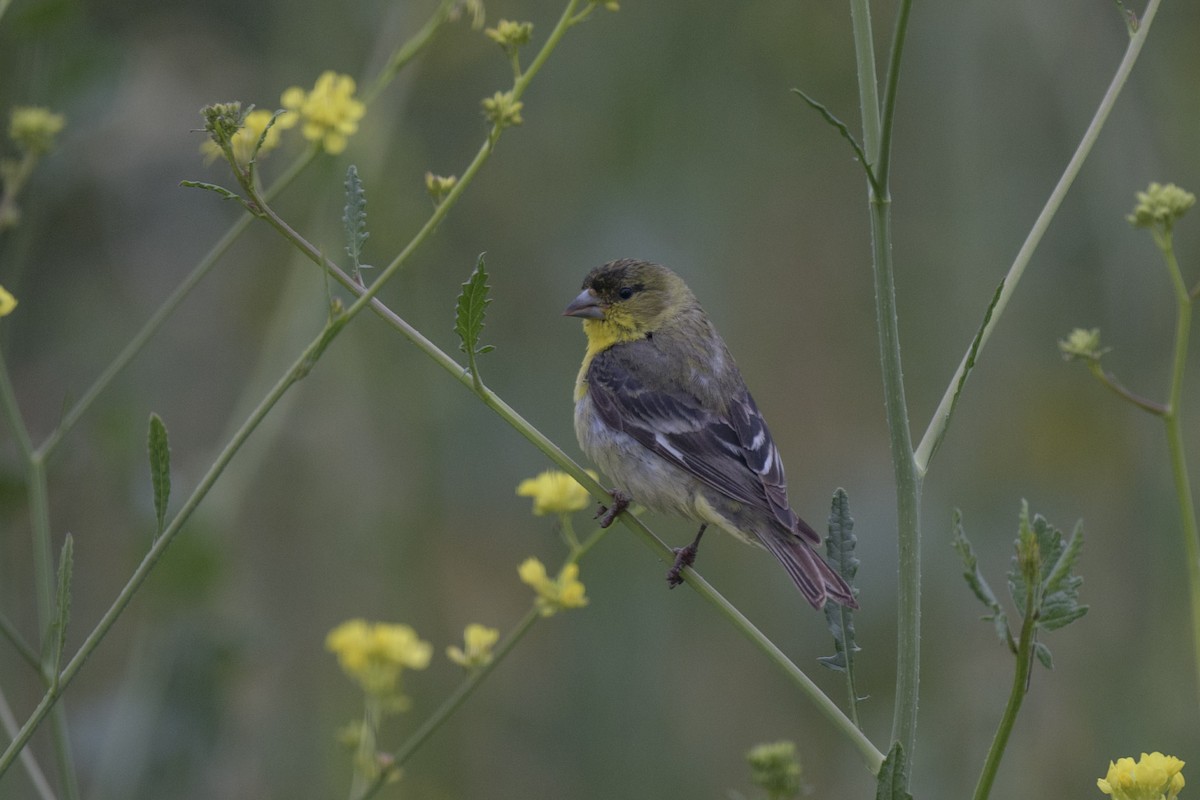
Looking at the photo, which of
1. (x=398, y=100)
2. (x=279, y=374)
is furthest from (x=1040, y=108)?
(x=279, y=374)

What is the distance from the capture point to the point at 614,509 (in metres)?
2.62

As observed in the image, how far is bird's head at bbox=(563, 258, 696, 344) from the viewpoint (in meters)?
4.15

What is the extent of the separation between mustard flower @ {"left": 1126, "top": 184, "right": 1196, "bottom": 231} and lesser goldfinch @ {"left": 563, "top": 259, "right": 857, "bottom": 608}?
0.99 meters

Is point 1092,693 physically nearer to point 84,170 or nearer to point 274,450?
point 274,450

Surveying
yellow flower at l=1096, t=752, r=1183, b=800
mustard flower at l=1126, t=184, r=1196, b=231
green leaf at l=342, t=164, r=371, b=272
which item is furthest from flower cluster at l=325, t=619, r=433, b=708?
mustard flower at l=1126, t=184, r=1196, b=231

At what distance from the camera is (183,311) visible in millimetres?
4727

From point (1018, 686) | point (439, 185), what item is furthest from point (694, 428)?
point (1018, 686)

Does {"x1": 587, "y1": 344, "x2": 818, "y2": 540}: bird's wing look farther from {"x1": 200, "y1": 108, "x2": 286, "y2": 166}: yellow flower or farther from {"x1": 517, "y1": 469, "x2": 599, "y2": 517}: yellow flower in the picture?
{"x1": 200, "y1": 108, "x2": 286, "y2": 166}: yellow flower

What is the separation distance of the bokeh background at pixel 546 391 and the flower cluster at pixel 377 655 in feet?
3.78

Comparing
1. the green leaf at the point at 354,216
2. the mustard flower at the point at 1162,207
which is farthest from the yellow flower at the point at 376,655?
the mustard flower at the point at 1162,207

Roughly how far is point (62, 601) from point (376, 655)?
696mm

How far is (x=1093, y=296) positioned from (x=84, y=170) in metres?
3.27

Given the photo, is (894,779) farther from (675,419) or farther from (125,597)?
(675,419)

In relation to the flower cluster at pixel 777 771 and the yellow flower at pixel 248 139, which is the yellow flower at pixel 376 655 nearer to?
the flower cluster at pixel 777 771
